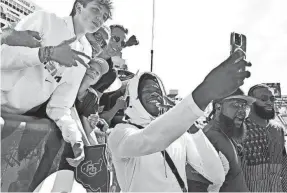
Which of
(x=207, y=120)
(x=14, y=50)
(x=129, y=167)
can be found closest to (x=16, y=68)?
(x=14, y=50)

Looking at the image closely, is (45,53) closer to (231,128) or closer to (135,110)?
(135,110)

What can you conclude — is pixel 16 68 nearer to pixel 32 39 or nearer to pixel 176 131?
pixel 32 39

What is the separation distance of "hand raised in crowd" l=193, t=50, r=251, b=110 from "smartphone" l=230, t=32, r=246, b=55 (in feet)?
0.67

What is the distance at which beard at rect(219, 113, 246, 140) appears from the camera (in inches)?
120

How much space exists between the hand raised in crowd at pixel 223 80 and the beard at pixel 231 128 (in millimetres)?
1552

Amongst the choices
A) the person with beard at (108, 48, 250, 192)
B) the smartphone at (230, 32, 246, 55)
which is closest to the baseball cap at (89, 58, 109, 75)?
the person with beard at (108, 48, 250, 192)

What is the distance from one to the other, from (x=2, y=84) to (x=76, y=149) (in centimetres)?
48

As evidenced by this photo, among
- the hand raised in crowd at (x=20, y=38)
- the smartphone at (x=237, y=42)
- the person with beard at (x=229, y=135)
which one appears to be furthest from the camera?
the person with beard at (x=229, y=135)

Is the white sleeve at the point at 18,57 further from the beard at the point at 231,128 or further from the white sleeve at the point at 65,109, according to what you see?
the beard at the point at 231,128

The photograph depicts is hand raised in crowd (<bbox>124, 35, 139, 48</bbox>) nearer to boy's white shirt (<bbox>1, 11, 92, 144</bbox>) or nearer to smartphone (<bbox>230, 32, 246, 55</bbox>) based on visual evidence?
boy's white shirt (<bbox>1, 11, 92, 144</bbox>)

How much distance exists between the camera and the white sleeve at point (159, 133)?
5.10ft

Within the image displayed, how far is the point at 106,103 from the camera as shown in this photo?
3.31 meters

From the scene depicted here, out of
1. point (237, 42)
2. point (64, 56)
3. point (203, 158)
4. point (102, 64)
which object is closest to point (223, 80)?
point (237, 42)

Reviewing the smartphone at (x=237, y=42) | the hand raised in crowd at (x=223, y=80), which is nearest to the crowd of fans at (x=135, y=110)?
the hand raised in crowd at (x=223, y=80)
